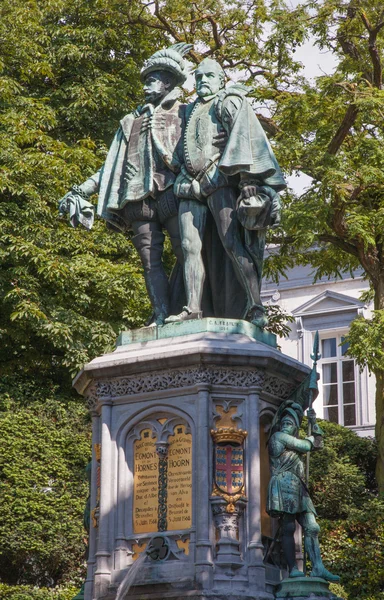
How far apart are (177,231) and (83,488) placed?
39.4 feet

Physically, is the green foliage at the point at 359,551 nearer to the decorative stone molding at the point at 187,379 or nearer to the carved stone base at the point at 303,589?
the carved stone base at the point at 303,589

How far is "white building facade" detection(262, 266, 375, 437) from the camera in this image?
33.3m

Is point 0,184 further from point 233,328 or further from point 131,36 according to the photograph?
point 233,328

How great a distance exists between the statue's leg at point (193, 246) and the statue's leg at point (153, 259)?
0.41 metres

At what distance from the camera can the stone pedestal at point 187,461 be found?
910cm

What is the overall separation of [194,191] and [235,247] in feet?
2.11

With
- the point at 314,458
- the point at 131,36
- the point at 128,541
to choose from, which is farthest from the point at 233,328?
the point at 131,36

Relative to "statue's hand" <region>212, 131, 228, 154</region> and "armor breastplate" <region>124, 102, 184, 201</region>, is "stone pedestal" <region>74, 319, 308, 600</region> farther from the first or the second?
"statue's hand" <region>212, 131, 228, 154</region>

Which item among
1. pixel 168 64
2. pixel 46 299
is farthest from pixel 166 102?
pixel 46 299

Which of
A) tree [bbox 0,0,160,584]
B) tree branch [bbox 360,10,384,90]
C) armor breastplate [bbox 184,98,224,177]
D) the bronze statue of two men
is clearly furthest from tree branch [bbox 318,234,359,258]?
armor breastplate [bbox 184,98,224,177]

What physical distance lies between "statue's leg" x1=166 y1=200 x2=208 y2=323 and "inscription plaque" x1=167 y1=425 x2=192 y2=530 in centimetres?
121

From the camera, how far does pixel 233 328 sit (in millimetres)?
9844

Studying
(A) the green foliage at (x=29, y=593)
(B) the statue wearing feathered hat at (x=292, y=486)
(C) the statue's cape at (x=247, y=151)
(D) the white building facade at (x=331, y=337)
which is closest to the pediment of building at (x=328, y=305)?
(D) the white building facade at (x=331, y=337)

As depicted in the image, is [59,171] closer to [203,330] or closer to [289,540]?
[203,330]
